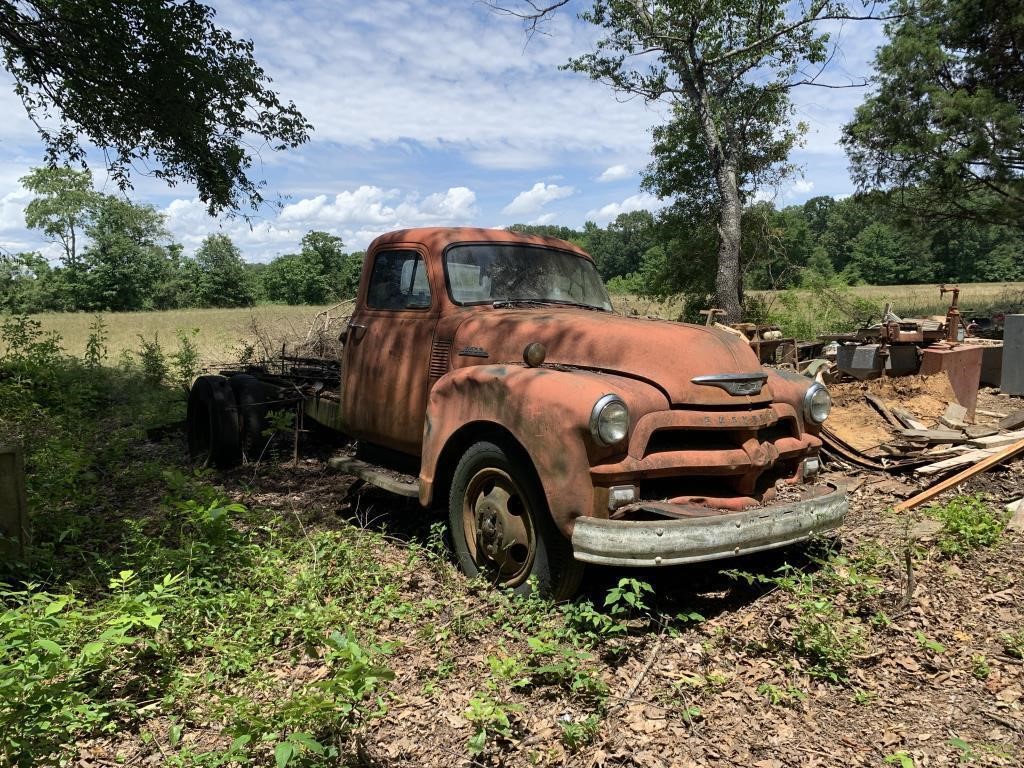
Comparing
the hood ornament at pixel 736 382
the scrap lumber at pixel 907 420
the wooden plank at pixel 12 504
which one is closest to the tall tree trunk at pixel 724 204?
the scrap lumber at pixel 907 420

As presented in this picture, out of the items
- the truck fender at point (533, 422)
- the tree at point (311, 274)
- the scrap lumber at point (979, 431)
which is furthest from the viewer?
the tree at point (311, 274)

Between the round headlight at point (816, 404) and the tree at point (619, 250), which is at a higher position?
the tree at point (619, 250)

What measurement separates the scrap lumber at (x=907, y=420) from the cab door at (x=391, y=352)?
5.12 metres

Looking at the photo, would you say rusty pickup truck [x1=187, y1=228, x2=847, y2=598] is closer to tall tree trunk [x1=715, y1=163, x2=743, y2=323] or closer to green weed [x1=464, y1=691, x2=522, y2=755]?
green weed [x1=464, y1=691, x2=522, y2=755]

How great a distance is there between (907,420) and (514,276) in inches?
185

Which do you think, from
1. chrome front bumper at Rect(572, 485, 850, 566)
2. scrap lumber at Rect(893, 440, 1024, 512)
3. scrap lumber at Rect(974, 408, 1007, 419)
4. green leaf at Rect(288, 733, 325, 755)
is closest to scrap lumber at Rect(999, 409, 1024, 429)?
scrap lumber at Rect(893, 440, 1024, 512)

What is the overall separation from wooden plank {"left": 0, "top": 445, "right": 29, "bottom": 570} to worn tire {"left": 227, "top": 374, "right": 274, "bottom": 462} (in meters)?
2.56

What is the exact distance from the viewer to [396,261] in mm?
4965

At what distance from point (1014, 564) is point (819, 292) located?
54.6 ft

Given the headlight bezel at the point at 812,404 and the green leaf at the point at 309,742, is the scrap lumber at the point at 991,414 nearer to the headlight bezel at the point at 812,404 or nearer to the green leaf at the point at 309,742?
the headlight bezel at the point at 812,404

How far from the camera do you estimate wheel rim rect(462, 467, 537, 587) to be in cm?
359

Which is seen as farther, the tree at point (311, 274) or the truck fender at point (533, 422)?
the tree at point (311, 274)

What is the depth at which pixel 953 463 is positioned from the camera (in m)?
5.68

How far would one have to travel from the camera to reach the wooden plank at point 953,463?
18.6 ft
